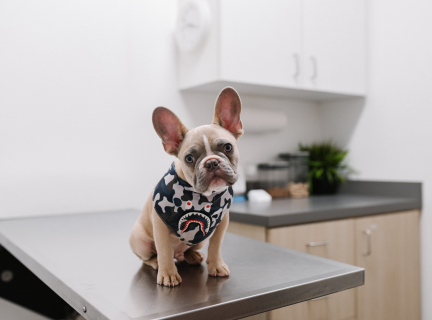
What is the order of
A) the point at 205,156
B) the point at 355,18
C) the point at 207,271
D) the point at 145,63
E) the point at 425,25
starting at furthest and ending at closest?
1. the point at 355,18
2. the point at 425,25
3. the point at 145,63
4. the point at 207,271
5. the point at 205,156

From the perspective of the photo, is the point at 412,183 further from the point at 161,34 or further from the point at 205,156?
the point at 205,156

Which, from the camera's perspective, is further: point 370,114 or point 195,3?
point 370,114

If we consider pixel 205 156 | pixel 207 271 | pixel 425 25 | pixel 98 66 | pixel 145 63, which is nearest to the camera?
pixel 205 156

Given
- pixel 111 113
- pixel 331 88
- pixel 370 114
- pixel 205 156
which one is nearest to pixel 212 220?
pixel 205 156

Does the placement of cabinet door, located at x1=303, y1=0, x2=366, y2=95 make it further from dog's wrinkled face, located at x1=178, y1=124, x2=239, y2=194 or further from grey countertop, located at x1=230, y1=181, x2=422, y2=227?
dog's wrinkled face, located at x1=178, y1=124, x2=239, y2=194

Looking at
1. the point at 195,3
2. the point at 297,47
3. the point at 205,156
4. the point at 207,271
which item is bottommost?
the point at 207,271

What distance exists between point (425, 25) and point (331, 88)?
1.93 ft

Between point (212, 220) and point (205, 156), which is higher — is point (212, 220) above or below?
below

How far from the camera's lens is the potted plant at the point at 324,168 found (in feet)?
7.71

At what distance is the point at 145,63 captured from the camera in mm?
1897

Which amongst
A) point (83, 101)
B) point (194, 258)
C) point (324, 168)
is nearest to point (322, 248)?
point (324, 168)

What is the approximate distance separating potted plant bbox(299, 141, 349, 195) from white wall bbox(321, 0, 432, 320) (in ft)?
0.43

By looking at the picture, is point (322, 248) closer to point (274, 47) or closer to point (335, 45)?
point (274, 47)

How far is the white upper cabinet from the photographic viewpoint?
1764mm
